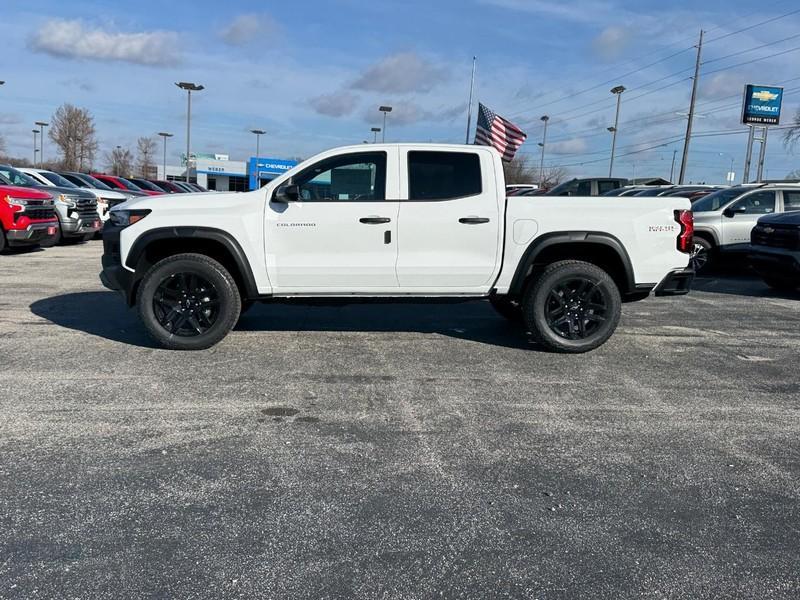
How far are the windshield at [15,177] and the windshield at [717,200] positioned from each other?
1418cm

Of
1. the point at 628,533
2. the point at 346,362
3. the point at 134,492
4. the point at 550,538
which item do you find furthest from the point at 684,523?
the point at 346,362

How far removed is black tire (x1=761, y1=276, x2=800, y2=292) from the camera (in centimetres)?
1031

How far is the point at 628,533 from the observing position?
10.2ft

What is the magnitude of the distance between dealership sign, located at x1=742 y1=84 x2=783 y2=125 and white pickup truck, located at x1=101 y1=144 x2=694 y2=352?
38194mm

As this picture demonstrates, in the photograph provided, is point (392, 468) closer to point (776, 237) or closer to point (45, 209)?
point (776, 237)

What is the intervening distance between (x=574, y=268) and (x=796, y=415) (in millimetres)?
2186

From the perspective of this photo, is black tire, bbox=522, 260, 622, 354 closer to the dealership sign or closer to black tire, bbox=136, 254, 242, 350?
black tire, bbox=136, 254, 242, 350

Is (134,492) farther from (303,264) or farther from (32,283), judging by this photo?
(32,283)

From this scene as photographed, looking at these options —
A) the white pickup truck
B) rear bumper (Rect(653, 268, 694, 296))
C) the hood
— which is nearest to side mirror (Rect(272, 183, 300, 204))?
the white pickup truck

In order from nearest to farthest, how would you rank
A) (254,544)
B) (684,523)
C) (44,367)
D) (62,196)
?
1. (254,544)
2. (684,523)
3. (44,367)
4. (62,196)

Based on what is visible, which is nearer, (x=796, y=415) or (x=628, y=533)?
(x=628, y=533)

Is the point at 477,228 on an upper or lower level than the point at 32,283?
upper

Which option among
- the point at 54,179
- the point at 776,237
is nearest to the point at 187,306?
the point at 776,237

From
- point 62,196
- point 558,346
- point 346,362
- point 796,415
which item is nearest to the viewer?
point 796,415
